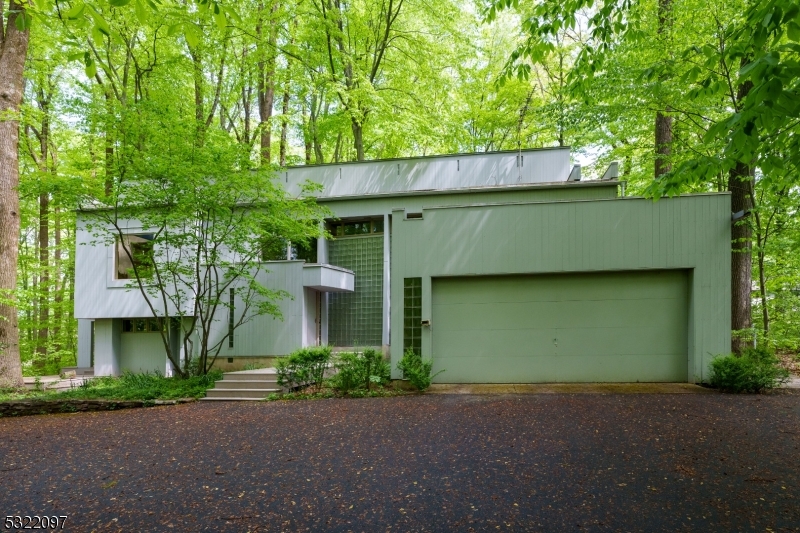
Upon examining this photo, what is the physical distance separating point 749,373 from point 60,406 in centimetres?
1205

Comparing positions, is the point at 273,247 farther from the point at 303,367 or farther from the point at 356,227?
the point at 303,367

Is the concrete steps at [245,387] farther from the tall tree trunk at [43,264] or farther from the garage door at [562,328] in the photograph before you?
the tall tree trunk at [43,264]

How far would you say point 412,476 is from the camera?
13.8 feet

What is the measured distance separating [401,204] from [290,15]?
9.17 meters

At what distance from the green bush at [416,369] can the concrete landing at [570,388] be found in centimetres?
21

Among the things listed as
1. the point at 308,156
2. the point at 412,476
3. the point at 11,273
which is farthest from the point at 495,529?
the point at 308,156

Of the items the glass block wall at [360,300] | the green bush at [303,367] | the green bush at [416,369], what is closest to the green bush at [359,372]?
the green bush at [303,367]

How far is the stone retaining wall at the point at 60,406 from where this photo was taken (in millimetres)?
8422

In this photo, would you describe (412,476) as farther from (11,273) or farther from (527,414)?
(11,273)

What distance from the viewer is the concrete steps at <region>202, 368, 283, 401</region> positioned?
29.6 feet

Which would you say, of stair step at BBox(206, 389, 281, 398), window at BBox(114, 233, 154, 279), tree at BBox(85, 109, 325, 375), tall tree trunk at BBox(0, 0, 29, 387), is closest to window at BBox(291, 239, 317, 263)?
tree at BBox(85, 109, 325, 375)

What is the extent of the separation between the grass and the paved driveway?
1.76m

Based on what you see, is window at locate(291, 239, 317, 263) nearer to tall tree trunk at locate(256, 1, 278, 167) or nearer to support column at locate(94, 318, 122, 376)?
tall tree trunk at locate(256, 1, 278, 167)

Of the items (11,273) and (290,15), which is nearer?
(11,273)
